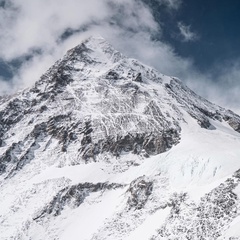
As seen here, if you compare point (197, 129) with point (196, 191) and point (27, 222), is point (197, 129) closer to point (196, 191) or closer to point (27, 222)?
point (196, 191)

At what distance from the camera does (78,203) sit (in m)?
79.6

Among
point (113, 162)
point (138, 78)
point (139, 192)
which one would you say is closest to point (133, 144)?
point (113, 162)

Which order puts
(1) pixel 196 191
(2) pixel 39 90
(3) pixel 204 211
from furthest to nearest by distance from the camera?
1. (2) pixel 39 90
2. (1) pixel 196 191
3. (3) pixel 204 211

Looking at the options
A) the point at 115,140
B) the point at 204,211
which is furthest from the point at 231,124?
the point at 204,211

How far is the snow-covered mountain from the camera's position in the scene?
6341 cm

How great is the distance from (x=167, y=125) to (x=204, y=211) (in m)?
45.9

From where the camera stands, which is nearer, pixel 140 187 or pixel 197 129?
pixel 140 187

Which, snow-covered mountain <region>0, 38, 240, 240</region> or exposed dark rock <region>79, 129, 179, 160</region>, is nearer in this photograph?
snow-covered mountain <region>0, 38, 240, 240</region>

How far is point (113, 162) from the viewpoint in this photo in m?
92.1

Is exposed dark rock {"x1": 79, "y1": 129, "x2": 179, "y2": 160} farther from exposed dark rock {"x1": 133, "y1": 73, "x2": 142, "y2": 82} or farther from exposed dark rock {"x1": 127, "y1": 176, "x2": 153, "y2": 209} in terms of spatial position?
exposed dark rock {"x1": 133, "y1": 73, "x2": 142, "y2": 82}

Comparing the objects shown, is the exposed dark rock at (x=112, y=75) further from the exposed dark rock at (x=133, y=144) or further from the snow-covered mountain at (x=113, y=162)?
the exposed dark rock at (x=133, y=144)

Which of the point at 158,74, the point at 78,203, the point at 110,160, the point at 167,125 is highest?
the point at 158,74

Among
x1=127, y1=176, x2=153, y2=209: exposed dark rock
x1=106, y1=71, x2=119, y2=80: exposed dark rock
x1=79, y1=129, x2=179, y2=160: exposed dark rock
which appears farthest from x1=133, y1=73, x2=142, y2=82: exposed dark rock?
x1=127, y1=176, x2=153, y2=209: exposed dark rock

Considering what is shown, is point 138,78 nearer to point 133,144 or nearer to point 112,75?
point 112,75
